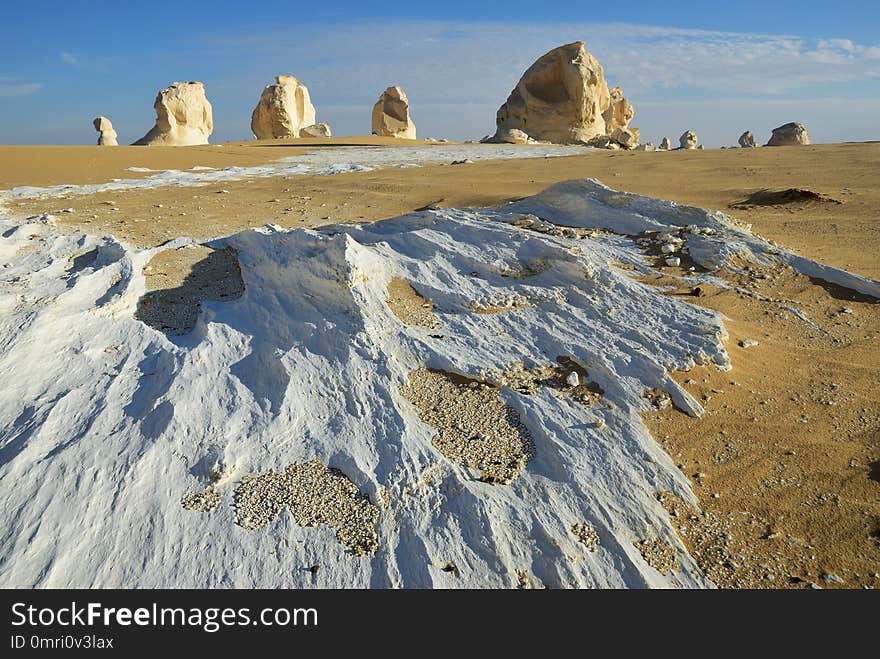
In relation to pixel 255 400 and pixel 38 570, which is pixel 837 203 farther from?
pixel 38 570

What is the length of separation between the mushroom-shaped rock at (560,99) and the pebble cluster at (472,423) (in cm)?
2385

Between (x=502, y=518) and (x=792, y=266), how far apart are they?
3837 millimetres

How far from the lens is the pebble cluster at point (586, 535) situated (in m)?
2.34

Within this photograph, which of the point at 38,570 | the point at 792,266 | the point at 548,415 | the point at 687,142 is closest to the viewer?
the point at 38,570

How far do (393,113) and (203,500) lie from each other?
34968mm

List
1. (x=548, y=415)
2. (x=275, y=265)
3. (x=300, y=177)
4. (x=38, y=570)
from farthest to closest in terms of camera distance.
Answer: (x=300, y=177) → (x=275, y=265) → (x=548, y=415) → (x=38, y=570)

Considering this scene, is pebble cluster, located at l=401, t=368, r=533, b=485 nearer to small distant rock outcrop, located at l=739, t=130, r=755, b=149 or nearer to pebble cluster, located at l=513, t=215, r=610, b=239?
pebble cluster, located at l=513, t=215, r=610, b=239

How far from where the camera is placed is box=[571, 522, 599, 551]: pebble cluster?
7.68ft

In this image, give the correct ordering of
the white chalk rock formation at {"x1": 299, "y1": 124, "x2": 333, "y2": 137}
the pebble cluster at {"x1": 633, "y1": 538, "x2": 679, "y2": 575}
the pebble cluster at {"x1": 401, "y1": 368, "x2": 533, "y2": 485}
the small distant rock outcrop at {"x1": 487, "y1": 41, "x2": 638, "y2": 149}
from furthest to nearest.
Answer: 1. the white chalk rock formation at {"x1": 299, "y1": 124, "x2": 333, "y2": 137}
2. the small distant rock outcrop at {"x1": 487, "y1": 41, "x2": 638, "y2": 149}
3. the pebble cluster at {"x1": 401, "y1": 368, "x2": 533, "y2": 485}
4. the pebble cluster at {"x1": 633, "y1": 538, "x2": 679, "y2": 575}

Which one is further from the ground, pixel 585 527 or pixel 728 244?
pixel 728 244

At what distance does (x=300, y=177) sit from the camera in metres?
11.1

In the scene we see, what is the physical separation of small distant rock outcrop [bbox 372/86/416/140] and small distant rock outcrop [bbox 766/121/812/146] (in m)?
19.6

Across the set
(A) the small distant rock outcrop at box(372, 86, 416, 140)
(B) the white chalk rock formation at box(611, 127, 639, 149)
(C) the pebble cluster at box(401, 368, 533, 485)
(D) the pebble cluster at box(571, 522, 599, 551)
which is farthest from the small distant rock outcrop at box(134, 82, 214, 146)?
(D) the pebble cluster at box(571, 522, 599, 551)

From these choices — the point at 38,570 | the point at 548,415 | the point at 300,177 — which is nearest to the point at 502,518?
the point at 548,415
